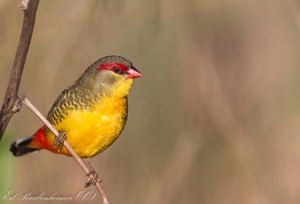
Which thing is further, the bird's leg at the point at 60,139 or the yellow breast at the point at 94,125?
the yellow breast at the point at 94,125

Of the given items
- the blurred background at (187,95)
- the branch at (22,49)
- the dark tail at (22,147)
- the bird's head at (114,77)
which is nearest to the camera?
the branch at (22,49)

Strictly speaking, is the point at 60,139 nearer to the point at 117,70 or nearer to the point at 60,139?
the point at 60,139

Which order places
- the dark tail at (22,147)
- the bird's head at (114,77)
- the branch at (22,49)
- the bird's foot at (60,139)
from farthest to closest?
the dark tail at (22,147) → the bird's head at (114,77) → the bird's foot at (60,139) → the branch at (22,49)

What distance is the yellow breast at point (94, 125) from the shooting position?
371 centimetres

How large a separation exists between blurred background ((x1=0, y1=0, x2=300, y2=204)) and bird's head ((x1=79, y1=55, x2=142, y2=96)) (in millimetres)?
550

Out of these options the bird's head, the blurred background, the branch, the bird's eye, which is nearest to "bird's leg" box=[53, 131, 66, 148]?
the bird's head

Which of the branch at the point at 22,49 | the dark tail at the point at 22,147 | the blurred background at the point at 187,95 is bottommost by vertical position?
the blurred background at the point at 187,95

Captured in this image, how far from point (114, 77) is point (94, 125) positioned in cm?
34

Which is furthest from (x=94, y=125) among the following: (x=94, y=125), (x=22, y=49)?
(x=22, y=49)

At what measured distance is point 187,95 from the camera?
16.1ft

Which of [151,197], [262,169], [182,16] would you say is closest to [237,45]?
[182,16]

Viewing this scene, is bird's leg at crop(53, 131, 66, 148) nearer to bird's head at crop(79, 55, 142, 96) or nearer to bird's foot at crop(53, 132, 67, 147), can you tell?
bird's foot at crop(53, 132, 67, 147)

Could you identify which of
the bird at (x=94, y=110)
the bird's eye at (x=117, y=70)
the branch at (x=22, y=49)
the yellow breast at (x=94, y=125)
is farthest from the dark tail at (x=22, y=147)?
the branch at (x=22, y=49)

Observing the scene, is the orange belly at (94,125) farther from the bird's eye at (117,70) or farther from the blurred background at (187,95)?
the blurred background at (187,95)
